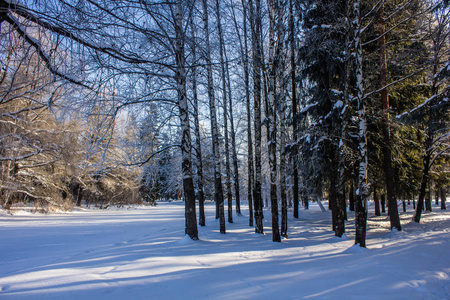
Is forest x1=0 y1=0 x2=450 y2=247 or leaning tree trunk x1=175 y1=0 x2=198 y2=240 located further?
leaning tree trunk x1=175 y1=0 x2=198 y2=240

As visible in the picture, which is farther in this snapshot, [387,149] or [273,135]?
[387,149]

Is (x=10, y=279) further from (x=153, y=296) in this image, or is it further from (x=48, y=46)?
(x=48, y=46)

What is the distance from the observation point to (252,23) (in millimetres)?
9281

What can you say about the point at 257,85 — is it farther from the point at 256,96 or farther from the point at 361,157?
the point at 361,157

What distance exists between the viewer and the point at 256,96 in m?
9.92

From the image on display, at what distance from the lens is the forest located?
408 centimetres

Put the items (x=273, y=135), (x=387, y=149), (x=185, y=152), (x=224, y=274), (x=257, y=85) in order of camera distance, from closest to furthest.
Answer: (x=224, y=274), (x=185, y=152), (x=273, y=135), (x=257, y=85), (x=387, y=149)

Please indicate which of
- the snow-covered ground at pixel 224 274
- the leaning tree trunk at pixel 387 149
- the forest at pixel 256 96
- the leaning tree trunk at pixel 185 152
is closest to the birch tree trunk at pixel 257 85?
the forest at pixel 256 96

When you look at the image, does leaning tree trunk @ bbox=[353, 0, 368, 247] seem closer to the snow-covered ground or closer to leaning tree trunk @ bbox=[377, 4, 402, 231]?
the snow-covered ground

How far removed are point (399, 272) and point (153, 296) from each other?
176 inches

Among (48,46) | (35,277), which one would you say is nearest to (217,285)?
(35,277)

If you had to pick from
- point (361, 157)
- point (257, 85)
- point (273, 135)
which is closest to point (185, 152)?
point (273, 135)

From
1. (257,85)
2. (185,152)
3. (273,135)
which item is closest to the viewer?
(185,152)

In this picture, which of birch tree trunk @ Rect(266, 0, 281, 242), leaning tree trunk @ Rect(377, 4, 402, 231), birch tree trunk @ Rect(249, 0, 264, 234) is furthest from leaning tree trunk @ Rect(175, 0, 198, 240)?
leaning tree trunk @ Rect(377, 4, 402, 231)
